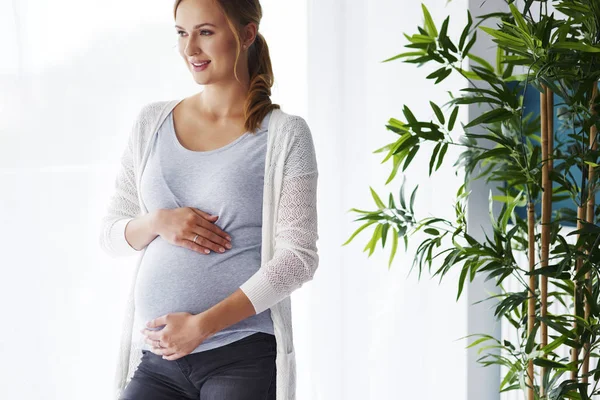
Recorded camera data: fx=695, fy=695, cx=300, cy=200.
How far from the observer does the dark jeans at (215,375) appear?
1433mm

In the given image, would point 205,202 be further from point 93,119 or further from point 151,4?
point 151,4

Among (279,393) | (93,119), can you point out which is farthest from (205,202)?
(93,119)

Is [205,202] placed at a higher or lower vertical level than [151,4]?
lower

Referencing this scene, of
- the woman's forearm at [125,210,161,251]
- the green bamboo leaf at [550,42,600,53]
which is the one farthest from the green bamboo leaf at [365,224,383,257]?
the green bamboo leaf at [550,42,600,53]

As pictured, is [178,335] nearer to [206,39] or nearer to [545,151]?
[206,39]

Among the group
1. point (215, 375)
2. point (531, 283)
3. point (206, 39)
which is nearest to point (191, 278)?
point (215, 375)

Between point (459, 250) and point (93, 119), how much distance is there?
1.21 meters

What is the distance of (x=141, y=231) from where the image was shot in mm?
1556

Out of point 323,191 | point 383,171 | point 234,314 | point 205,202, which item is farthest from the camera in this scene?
point 323,191

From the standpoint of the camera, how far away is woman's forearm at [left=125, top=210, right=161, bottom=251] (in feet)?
5.03

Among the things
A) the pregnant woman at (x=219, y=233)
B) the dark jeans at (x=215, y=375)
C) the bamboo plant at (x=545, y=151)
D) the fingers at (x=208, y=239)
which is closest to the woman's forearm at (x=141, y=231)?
the pregnant woman at (x=219, y=233)

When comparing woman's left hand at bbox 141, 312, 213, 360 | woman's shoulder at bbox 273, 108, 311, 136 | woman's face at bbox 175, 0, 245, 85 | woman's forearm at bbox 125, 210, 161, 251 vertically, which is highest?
woman's face at bbox 175, 0, 245, 85

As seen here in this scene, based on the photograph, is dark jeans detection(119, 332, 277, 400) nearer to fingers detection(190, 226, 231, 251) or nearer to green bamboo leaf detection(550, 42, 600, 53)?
fingers detection(190, 226, 231, 251)

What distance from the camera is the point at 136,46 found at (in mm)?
2242
